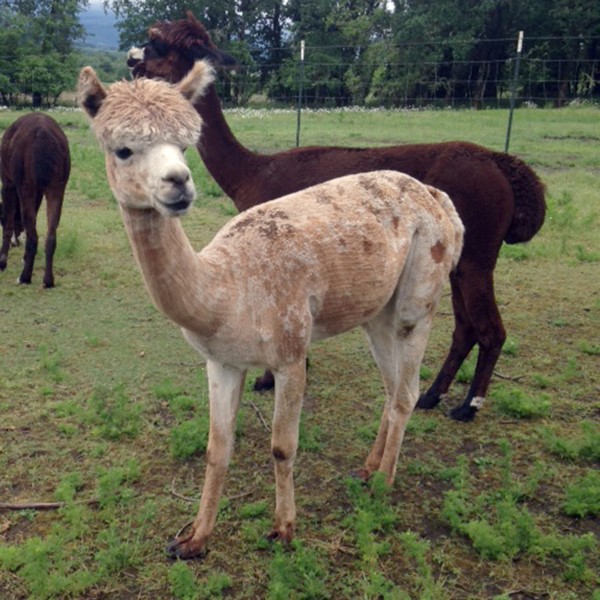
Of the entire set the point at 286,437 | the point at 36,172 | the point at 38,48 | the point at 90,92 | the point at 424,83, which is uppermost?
the point at 38,48

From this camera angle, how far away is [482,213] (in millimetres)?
4164

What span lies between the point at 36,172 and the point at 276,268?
Answer: 175 inches

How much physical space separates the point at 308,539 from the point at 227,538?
375 mm

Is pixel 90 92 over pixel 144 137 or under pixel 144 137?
over

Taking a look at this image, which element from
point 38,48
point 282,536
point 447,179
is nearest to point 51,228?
point 447,179

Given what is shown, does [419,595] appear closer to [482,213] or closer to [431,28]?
[482,213]

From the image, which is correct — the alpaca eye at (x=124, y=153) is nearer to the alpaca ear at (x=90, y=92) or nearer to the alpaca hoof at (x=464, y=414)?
the alpaca ear at (x=90, y=92)

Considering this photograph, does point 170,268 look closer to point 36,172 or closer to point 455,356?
point 455,356

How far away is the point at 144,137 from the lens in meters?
2.28

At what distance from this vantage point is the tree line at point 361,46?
26.2 metres

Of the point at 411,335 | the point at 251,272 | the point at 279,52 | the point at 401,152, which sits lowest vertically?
the point at 411,335

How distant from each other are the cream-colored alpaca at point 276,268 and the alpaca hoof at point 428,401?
86 cm

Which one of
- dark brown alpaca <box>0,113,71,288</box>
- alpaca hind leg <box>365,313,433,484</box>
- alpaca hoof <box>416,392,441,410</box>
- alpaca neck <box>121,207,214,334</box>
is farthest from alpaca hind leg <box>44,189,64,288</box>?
alpaca neck <box>121,207,214,334</box>

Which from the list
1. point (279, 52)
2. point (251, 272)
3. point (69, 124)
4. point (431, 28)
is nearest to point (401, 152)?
point (251, 272)
